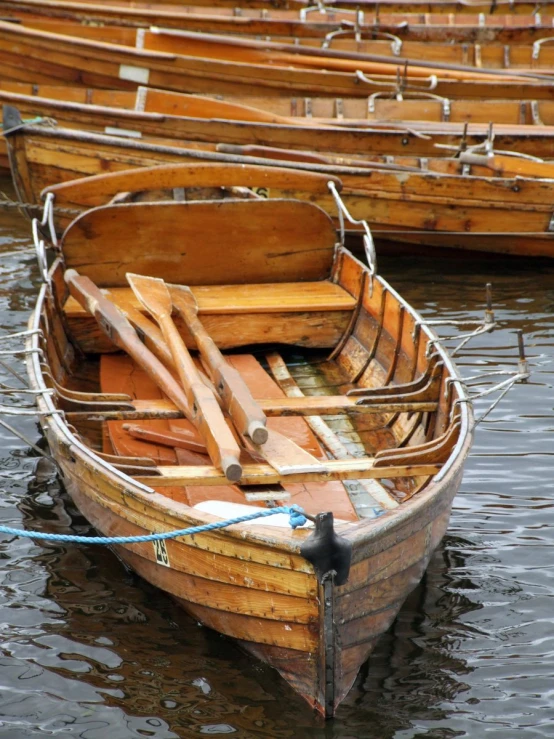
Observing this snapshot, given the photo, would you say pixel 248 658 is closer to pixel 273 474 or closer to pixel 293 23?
pixel 273 474

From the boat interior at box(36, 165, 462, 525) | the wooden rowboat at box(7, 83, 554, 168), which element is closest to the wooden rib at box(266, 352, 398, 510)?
the boat interior at box(36, 165, 462, 525)

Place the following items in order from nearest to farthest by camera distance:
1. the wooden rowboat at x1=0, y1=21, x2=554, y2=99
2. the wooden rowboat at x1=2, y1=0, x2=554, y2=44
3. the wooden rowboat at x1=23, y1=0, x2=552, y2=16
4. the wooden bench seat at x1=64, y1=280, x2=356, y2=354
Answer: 1. the wooden bench seat at x1=64, y1=280, x2=356, y2=354
2. the wooden rowboat at x1=0, y1=21, x2=554, y2=99
3. the wooden rowboat at x1=2, y1=0, x2=554, y2=44
4. the wooden rowboat at x1=23, y1=0, x2=552, y2=16

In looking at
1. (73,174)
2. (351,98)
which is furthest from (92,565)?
(351,98)

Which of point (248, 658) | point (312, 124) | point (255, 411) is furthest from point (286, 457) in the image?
point (312, 124)

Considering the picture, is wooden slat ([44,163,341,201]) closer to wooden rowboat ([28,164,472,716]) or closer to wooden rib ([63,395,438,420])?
wooden rowboat ([28,164,472,716])

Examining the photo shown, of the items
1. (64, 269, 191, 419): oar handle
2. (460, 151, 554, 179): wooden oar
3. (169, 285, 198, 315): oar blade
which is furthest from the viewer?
(460, 151, 554, 179): wooden oar

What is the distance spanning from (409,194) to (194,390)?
5557 mm

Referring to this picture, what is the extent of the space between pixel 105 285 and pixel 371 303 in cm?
208

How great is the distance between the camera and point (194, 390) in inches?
217

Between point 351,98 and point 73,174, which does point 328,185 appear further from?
point 351,98

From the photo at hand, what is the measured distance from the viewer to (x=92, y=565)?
565cm

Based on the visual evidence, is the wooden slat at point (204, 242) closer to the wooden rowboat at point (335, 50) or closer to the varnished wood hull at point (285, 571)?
the varnished wood hull at point (285, 571)

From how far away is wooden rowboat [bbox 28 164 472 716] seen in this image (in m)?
4.21

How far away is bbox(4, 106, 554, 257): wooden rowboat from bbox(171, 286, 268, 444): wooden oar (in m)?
3.44
